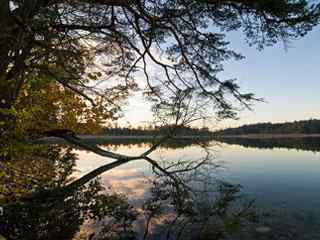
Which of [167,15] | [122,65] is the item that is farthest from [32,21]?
[122,65]

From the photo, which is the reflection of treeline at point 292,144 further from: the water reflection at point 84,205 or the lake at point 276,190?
the water reflection at point 84,205

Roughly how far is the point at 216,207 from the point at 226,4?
5925mm

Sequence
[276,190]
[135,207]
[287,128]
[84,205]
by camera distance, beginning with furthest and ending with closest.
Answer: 1. [287,128]
2. [276,190]
3. [135,207]
4. [84,205]

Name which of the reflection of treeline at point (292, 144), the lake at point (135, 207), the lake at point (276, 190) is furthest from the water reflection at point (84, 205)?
the reflection of treeline at point (292, 144)

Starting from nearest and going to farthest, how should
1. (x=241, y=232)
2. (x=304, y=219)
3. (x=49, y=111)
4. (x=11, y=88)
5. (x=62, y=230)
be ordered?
(x=11, y=88)
(x=49, y=111)
(x=62, y=230)
(x=241, y=232)
(x=304, y=219)

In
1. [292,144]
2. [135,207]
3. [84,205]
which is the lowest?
[135,207]

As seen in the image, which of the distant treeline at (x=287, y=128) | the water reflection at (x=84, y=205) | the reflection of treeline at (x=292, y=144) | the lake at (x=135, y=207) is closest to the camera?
the lake at (x=135, y=207)

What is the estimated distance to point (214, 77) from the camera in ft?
25.5

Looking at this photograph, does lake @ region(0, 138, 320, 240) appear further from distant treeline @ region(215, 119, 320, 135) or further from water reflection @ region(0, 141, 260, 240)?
distant treeline @ region(215, 119, 320, 135)

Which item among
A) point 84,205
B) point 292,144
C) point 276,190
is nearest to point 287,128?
point 292,144

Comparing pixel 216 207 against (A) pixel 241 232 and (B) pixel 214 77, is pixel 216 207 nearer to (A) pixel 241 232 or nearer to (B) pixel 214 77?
(A) pixel 241 232

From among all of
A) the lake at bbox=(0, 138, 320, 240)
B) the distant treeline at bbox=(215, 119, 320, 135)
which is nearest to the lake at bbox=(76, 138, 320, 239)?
the lake at bbox=(0, 138, 320, 240)

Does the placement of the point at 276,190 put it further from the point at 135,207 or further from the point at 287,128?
the point at 287,128

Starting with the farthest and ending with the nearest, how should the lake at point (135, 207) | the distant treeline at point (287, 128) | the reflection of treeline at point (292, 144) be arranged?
the distant treeline at point (287, 128) → the reflection of treeline at point (292, 144) → the lake at point (135, 207)
